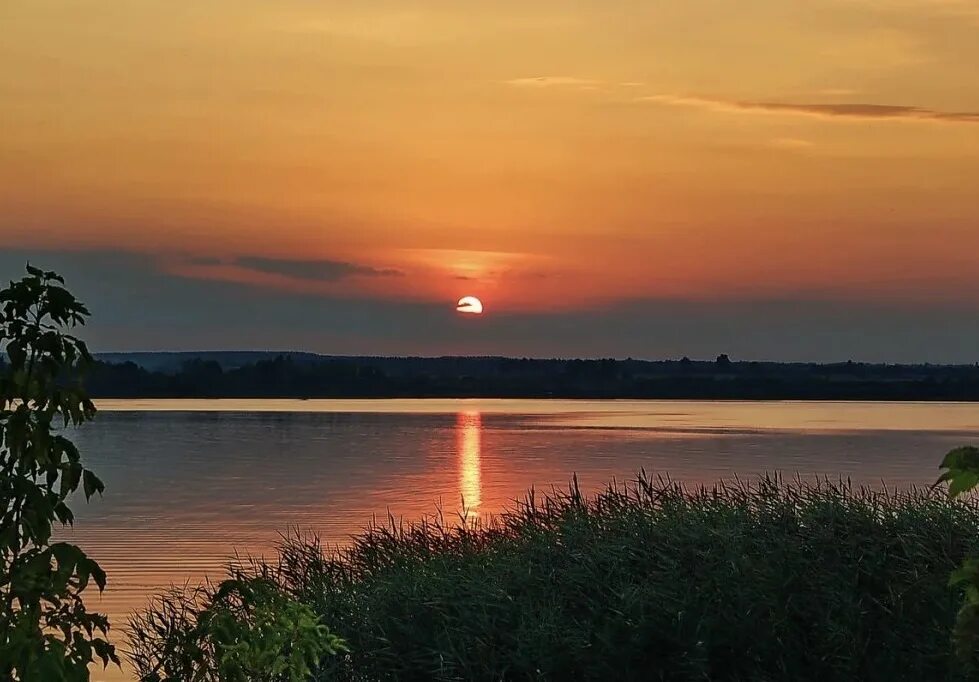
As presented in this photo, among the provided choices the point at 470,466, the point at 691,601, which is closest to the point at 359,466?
the point at 470,466

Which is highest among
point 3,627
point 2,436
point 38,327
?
Result: point 38,327

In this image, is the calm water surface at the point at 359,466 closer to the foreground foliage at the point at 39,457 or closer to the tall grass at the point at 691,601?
the tall grass at the point at 691,601

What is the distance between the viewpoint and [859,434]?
132500mm

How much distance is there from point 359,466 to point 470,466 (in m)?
8.14

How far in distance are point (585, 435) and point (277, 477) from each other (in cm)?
5296

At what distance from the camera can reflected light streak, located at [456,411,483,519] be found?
6232 cm

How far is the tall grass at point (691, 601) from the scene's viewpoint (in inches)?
569

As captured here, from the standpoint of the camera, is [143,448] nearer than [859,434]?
Yes

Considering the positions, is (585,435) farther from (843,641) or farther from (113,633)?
(843,641)

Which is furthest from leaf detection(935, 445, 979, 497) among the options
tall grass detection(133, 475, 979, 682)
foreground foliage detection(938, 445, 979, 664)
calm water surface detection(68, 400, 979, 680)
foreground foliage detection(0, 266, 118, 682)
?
calm water surface detection(68, 400, 979, 680)

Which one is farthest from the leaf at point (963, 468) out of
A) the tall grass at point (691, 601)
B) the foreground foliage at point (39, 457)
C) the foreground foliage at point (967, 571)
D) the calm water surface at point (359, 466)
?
the calm water surface at point (359, 466)

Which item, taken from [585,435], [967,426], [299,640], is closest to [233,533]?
[299,640]

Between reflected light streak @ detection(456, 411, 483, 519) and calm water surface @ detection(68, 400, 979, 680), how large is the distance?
0.55ft

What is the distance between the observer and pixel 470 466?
91438mm
